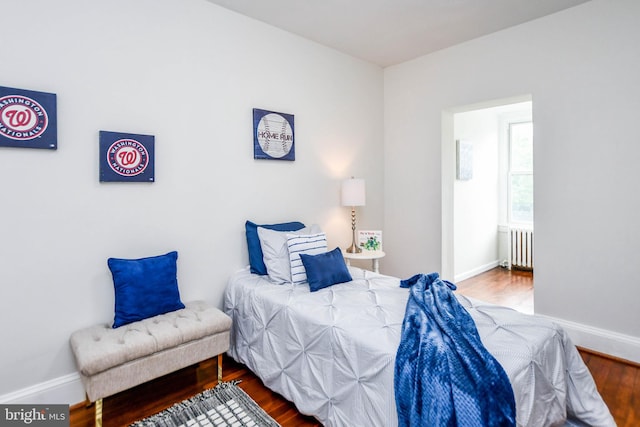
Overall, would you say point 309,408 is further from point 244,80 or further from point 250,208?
point 244,80

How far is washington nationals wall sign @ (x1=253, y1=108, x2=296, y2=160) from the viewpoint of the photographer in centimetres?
305

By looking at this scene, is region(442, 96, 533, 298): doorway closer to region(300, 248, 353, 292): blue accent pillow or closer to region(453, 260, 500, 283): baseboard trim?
region(453, 260, 500, 283): baseboard trim

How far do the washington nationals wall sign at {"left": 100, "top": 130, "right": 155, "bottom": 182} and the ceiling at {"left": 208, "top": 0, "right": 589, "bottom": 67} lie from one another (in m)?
1.30

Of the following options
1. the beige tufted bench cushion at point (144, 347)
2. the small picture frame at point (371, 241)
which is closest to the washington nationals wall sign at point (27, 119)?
the beige tufted bench cushion at point (144, 347)

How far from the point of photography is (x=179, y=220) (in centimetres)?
263

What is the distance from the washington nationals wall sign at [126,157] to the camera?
226 centimetres

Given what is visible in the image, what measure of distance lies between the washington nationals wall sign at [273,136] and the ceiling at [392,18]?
82 centimetres

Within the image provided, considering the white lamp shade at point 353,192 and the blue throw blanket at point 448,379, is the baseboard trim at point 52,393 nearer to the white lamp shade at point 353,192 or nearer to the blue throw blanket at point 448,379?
the blue throw blanket at point 448,379

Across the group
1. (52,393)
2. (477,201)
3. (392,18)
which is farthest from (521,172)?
(52,393)

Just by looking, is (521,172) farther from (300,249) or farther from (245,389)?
(245,389)

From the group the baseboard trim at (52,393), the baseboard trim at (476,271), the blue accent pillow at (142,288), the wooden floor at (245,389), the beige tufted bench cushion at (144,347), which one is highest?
the blue accent pillow at (142,288)

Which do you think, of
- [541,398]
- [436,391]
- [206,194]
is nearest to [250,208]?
[206,194]

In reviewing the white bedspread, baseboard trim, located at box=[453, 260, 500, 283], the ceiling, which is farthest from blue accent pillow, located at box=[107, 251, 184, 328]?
baseboard trim, located at box=[453, 260, 500, 283]

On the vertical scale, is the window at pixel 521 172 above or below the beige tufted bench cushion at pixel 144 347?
above
